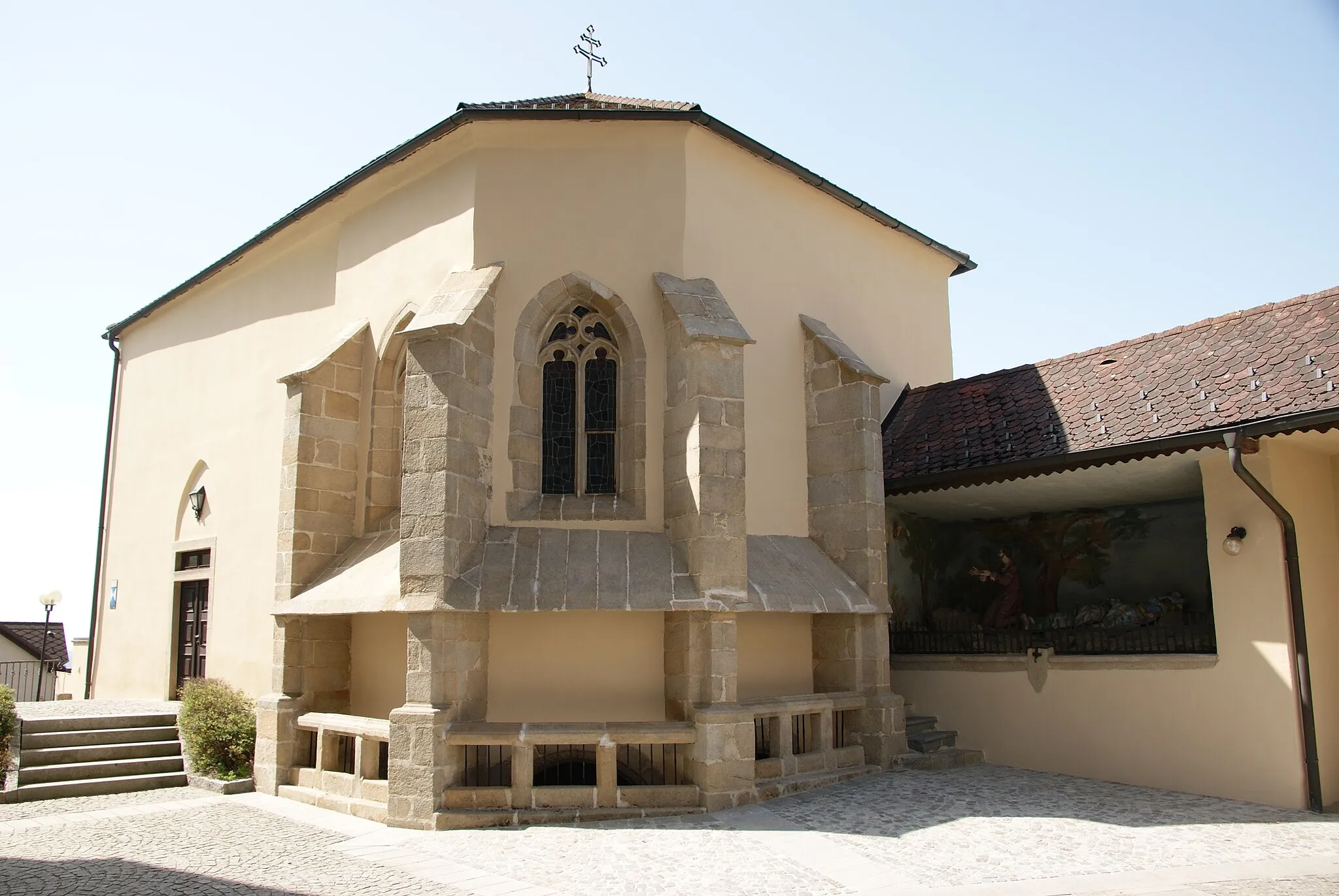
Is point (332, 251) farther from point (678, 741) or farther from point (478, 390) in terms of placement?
point (678, 741)

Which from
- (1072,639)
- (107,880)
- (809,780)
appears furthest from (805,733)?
(107,880)

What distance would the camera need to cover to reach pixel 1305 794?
904 cm

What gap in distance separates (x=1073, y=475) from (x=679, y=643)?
4799 mm

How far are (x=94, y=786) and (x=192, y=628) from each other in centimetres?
378

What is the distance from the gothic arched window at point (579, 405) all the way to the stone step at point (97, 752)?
5.74 metres

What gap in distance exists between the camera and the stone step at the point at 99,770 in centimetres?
1063

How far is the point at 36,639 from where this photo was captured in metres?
27.4

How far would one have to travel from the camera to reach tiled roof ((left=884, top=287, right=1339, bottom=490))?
30.8 feet

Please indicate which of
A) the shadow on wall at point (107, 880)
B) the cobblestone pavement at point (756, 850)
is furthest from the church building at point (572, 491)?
the shadow on wall at point (107, 880)

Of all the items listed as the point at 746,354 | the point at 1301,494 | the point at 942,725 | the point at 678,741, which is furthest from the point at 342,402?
the point at 1301,494

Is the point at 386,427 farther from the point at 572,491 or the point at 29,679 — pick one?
the point at 29,679

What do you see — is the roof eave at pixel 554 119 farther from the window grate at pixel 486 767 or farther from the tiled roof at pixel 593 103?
the window grate at pixel 486 767

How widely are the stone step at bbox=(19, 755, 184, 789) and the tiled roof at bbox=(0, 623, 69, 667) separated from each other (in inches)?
713

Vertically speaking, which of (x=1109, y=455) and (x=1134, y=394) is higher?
(x=1134, y=394)
